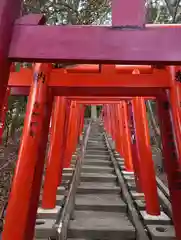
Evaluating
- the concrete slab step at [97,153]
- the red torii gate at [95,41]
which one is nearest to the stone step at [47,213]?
the red torii gate at [95,41]

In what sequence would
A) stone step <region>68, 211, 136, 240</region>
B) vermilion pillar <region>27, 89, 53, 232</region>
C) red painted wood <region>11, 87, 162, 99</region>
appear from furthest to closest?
1. stone step <region>68, 211, 136, 240</region>
2. red painted wood <region>11, 87, 162, 99</region>
3. vermilion pillar <region>27, 89, 53, 232</region>

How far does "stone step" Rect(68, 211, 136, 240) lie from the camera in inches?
165

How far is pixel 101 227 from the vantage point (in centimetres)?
432

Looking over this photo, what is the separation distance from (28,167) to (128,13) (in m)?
1.56

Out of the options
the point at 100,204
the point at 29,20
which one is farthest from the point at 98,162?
the point at 29,20

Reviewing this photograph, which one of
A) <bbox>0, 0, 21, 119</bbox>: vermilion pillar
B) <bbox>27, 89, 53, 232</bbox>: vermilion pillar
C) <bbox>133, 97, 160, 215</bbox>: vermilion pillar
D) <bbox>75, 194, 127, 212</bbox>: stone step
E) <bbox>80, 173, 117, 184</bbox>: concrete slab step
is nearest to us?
<bbox>0, 0, 21, 119</bbox>: vermilion pillar

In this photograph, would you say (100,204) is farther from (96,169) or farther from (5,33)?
(5,33)

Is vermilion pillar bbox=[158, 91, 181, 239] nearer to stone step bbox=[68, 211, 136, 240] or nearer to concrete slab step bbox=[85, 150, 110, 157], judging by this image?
stone step bbox=[68, 211, 136, 240]

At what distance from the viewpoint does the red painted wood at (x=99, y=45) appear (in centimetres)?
131

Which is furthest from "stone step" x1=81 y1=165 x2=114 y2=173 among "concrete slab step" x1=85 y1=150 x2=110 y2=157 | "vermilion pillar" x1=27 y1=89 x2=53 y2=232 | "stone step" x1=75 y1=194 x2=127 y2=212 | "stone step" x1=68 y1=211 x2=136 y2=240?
"vermilion pillar" x1=27 y1=89 x2=53 y2=232

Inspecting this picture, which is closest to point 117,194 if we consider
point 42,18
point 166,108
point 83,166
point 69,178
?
point 69,178

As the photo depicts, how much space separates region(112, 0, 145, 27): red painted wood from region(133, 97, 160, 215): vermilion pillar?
9.12 feet

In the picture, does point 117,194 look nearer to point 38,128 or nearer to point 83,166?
point 83,166

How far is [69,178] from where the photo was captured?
6441 millimetres
